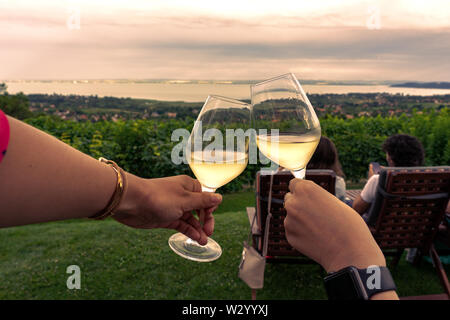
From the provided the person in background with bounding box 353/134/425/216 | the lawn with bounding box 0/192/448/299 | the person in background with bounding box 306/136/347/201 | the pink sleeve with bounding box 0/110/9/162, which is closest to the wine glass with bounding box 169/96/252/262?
the pink sleeve with bounding box 0/110/9/162

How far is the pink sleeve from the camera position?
863mm

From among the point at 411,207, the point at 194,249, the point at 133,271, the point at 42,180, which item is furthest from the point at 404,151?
the point at 42,180

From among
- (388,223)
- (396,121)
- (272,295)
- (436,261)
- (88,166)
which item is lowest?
(272,295)

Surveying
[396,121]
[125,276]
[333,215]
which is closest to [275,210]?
[125,276]

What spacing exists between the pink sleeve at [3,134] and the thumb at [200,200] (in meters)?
0.78


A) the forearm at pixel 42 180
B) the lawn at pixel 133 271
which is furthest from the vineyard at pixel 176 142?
the forearm at pixel 42 180

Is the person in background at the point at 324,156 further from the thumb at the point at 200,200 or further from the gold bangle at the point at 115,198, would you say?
the gold bangle at the point at 115,198

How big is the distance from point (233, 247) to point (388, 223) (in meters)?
2.19

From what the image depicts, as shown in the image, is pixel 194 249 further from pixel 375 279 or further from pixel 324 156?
pixel 324 156

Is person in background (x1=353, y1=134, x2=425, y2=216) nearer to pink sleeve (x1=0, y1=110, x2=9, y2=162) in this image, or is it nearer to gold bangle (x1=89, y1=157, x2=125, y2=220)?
gold bangle (x1=89, y1=157, x2=125, y2=220)

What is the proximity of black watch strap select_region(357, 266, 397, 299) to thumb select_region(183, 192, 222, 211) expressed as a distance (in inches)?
27.1
